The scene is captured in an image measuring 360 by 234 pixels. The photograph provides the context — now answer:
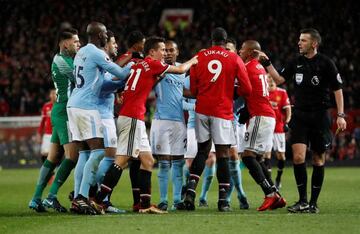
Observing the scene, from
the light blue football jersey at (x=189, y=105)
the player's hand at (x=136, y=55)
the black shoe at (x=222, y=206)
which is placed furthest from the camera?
the light blue football jersey at (x=189, y=105)

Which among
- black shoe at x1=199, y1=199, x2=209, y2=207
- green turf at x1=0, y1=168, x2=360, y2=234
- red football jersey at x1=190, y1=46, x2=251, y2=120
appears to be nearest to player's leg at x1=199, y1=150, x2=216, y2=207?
black shoe at x1=199, y1=199, x2=209, y2=207

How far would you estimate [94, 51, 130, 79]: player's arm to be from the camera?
35.5ft

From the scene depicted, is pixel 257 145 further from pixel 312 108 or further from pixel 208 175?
pixel 208 175

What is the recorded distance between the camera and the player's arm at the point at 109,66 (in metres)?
10.8

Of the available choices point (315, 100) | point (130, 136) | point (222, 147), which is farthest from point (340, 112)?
point (130, 136)

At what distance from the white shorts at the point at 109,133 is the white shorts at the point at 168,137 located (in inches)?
26.1

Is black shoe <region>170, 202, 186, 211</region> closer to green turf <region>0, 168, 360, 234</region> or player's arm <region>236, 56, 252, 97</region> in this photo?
green turf <region>0, 168, 360, 234</region>

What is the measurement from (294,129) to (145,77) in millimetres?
2066

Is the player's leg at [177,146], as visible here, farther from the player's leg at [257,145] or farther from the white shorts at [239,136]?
the white shorts at [239,136]

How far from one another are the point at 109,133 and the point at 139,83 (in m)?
1.06

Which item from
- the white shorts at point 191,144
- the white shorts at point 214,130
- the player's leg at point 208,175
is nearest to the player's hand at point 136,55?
the white shorts at point 214,130

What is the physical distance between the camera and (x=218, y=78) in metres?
11.6

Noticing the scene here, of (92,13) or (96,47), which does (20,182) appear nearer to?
(96,47)

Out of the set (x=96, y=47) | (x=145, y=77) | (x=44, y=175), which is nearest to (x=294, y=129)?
(x=145, y=77)
